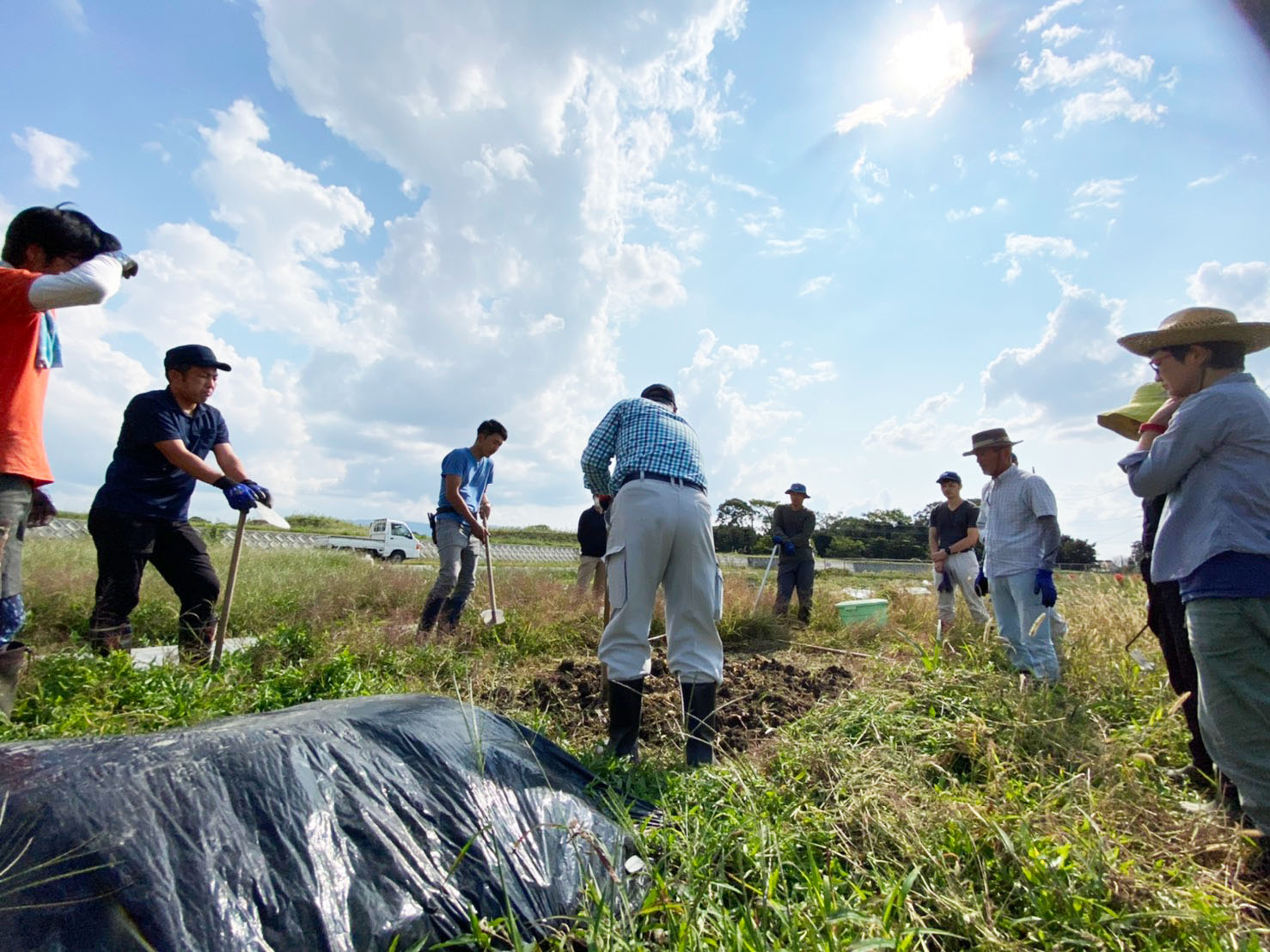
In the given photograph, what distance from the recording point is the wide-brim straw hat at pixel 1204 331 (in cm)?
207

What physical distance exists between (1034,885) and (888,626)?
18.6 feet

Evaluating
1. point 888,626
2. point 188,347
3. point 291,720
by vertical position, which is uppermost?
point 188,347

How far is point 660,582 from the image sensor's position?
2812 mm

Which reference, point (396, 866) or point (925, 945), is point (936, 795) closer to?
point (925, 945)

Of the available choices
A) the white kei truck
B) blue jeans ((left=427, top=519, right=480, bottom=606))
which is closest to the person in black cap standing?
blue jeans ((left=427, top=519, right=480, bottom=606))

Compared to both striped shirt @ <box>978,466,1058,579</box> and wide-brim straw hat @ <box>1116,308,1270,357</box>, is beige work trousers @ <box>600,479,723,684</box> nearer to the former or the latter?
wide-brim straw hat @ <box>1116,308,1270,357</box>

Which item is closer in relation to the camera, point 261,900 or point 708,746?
point 261,900

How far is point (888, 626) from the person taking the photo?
22.0 ft

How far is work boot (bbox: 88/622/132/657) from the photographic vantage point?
9.65ft

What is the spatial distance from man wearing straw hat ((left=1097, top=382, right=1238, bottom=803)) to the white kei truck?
22692mm

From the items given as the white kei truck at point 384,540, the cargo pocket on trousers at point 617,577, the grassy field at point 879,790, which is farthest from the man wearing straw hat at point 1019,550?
the white kei truck at point 384,540

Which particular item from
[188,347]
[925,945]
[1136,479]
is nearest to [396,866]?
[925,945]

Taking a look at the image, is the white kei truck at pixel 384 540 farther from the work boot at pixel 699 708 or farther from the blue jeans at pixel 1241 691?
the blue jeans at pixel 1241 691

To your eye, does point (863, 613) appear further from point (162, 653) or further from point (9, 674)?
point (9, 674)
